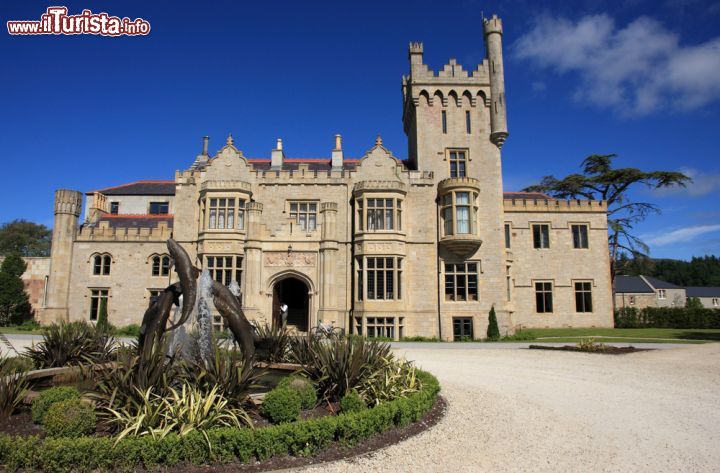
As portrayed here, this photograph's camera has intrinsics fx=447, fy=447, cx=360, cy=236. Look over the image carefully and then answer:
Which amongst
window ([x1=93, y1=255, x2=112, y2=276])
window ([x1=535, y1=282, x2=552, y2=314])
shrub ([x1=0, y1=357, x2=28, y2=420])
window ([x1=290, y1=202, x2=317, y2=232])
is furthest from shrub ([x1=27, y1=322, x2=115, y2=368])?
window ([x1=535, y1=282, x2=552, y2=314])

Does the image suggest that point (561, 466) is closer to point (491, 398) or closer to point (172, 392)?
point (491, 398)

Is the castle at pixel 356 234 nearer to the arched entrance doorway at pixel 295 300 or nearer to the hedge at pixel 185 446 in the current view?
the arched entrance doorway at pixel 295 300

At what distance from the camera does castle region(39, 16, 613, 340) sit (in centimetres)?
2816

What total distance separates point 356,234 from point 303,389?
20352 mm

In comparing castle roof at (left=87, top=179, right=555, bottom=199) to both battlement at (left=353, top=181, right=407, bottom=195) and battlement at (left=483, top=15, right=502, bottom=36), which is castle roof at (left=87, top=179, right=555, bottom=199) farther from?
battlement at (left=483, top=15, right=502, bottom=36)

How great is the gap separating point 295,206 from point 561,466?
24872 millimetres

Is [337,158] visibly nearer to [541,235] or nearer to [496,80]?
[496,80]

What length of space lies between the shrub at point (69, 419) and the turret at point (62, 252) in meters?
27.3

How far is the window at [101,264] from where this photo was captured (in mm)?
30922

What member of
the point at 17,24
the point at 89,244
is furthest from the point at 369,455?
the point at 89,244

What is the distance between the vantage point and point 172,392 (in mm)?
7406

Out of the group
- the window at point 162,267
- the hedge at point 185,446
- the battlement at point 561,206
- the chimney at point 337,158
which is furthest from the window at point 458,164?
the hedge at point 185,446

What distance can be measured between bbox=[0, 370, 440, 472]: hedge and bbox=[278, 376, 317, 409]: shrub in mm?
1263

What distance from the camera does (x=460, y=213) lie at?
28641 millimetres
